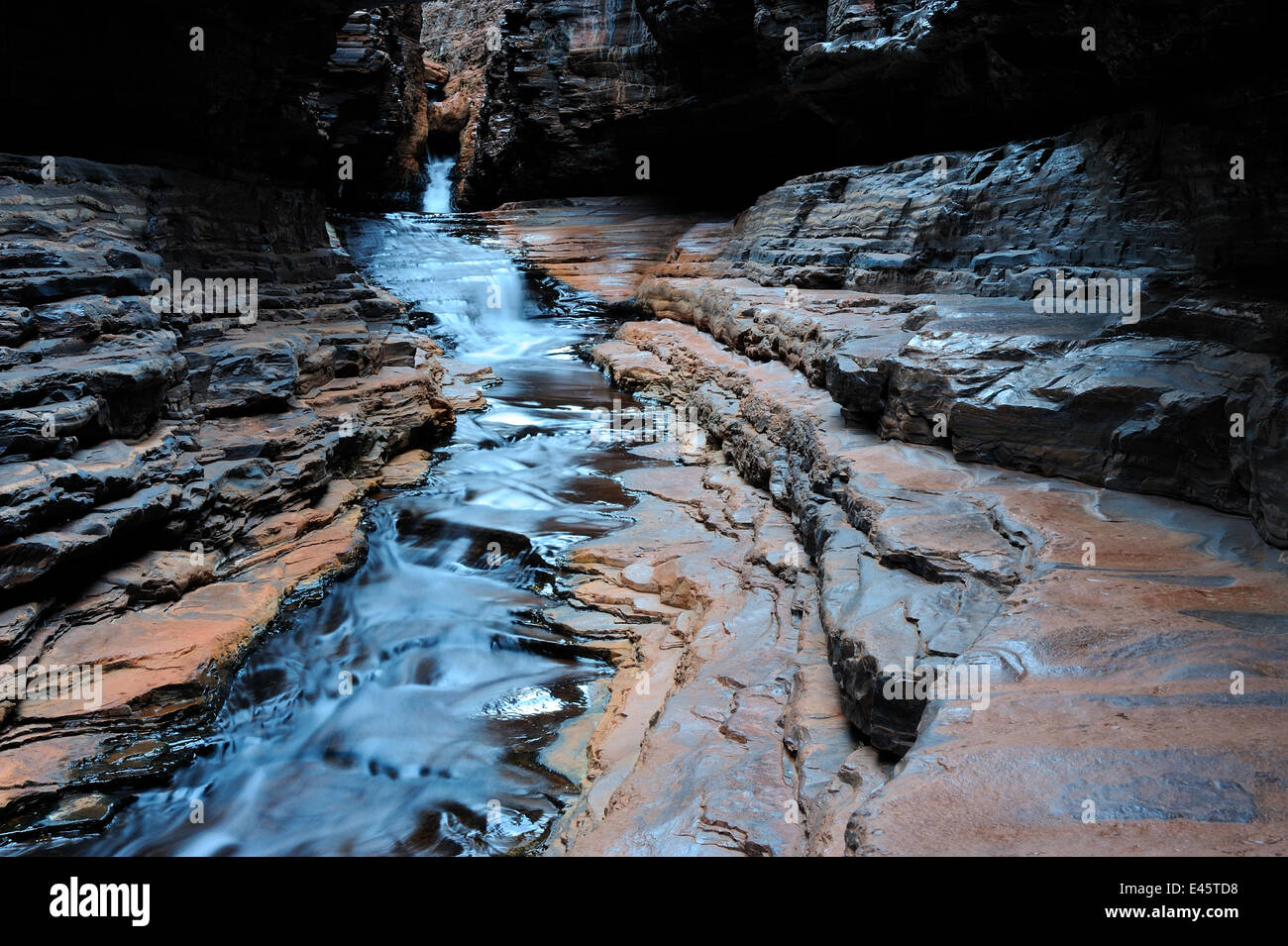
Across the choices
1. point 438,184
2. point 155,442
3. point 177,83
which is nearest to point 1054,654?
point 155,442

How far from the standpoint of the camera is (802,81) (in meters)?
13.4

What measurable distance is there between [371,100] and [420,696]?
17562mm

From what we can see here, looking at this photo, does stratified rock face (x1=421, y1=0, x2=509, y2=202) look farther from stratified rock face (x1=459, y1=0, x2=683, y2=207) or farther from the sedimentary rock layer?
the sedimentary rock layer

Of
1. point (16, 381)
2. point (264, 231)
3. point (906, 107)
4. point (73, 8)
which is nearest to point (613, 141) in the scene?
point (906, 107)

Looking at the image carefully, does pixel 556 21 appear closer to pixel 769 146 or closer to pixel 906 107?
pixel 769 146

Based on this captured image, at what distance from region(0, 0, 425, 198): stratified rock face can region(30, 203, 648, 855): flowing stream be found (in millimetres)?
5007

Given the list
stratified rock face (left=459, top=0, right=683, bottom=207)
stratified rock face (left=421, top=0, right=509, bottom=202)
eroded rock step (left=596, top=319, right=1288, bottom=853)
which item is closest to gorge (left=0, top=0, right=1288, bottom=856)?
eroded rock step (left=596, top=319, right=1288, bottom=853)

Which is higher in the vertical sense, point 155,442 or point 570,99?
point 570,99

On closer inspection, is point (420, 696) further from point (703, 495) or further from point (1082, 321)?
point (1082, 321)

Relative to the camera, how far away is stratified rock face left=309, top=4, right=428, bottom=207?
18438 millimetres

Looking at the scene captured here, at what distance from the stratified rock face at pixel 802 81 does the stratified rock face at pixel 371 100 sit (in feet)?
7.59

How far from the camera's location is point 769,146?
19.1 m

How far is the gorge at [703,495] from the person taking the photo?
299 cm

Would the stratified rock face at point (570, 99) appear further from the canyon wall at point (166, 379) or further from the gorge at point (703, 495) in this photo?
the canyon wall at point (166, 379)
